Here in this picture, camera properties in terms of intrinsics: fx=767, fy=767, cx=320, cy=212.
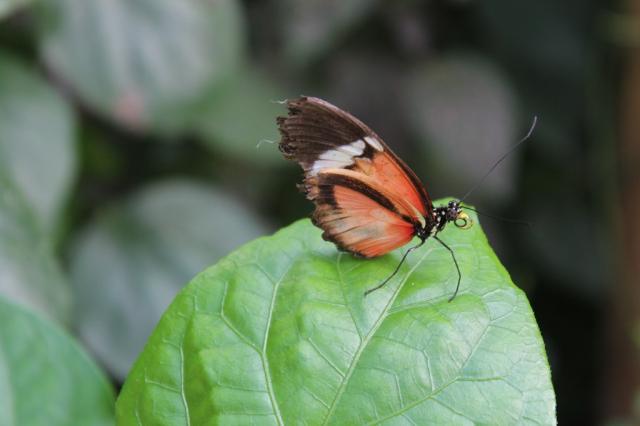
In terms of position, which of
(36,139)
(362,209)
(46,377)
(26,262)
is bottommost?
(46,377)

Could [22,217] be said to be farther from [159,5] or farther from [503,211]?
[503,211]

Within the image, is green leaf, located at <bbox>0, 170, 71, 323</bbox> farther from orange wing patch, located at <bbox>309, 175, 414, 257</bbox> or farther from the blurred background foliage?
orange wing patch, located at <bbox>309, 175, 414, 257</bbox>

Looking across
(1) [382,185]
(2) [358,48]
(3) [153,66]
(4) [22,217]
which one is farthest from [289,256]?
(2) [358,48]

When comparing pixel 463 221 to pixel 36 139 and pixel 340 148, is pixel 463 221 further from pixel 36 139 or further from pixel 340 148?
pixel 36 139

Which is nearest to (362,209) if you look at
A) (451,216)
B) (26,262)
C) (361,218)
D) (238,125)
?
(361,218)

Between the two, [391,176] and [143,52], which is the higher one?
[143,52]

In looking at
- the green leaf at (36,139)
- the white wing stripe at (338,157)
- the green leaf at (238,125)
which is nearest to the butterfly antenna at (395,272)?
the white wing stripe at (338,157)

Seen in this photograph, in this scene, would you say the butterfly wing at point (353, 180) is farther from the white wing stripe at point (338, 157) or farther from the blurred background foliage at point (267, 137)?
the blurred background foliage at point (267, 137)
